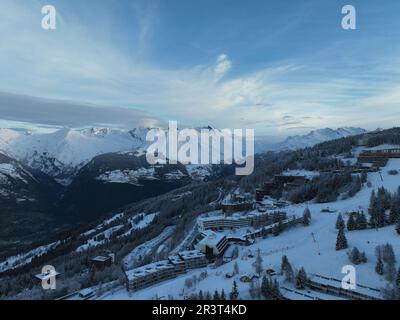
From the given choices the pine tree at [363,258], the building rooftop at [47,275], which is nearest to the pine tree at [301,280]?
the pine tree at [363,258]

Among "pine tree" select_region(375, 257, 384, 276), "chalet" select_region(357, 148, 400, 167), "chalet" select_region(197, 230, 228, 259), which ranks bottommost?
"chalet" select_region(197, 230, 228, 259)

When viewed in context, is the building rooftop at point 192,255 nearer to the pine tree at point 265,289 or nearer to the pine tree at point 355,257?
the pine tree at point 265,289

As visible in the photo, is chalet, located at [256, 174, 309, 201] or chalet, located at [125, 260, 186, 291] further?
chalet, located at [256, 174, 309, 201]

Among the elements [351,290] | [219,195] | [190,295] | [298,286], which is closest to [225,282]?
[190,295]

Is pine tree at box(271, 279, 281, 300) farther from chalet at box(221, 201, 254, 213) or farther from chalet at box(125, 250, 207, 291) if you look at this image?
chalet at box(221, 201, 254, 213)

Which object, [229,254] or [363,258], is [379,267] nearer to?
[363,258]

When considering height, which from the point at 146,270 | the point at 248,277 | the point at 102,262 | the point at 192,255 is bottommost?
the point at 102,262

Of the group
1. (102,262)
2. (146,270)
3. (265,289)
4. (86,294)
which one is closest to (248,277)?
(265,289)

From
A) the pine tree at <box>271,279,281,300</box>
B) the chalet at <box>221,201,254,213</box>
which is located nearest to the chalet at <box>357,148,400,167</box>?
the chalet at <box>221,201,254,213</box>

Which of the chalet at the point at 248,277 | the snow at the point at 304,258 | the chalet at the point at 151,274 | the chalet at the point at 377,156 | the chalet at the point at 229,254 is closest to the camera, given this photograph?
the snow at the point at 304,258

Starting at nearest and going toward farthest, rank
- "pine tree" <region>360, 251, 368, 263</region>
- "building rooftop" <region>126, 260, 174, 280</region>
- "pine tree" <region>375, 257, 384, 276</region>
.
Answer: "pine tree" <region>375, 257, 384, 276</region> < "pine tree" <region>360, 251, 368, 263</region> < "building rooftop" <region>126, 260, 174, 280</region>
